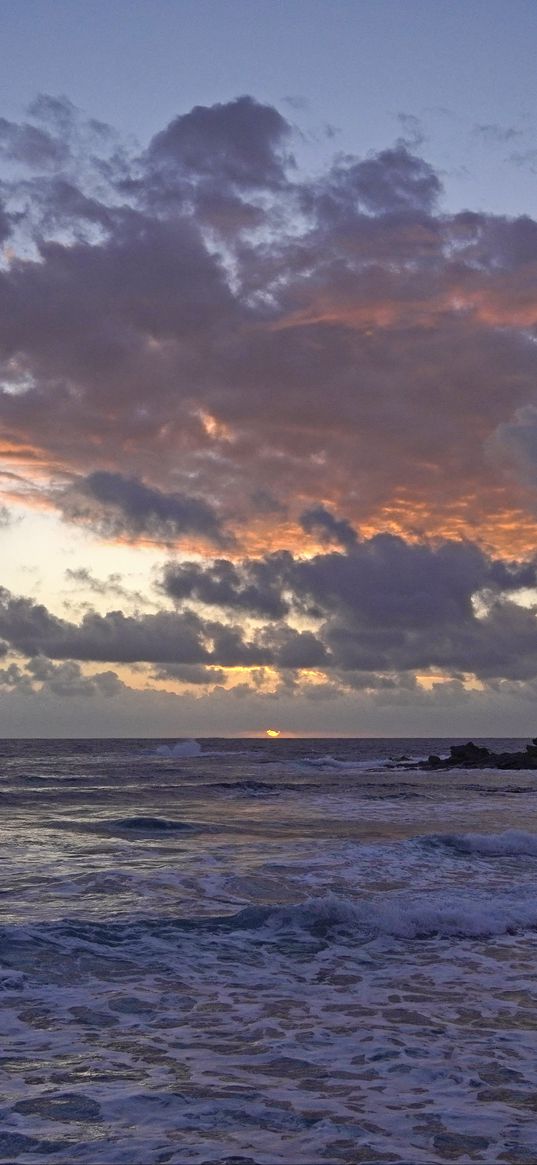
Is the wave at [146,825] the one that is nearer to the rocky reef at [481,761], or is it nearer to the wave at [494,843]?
the wave at [494,843]

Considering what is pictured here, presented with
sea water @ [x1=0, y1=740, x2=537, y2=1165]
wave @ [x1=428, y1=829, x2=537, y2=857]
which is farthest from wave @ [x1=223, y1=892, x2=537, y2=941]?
wave @ [x1=428, y1=829, x2=537, y2=857]

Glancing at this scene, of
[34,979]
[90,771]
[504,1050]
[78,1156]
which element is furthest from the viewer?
[90,771]

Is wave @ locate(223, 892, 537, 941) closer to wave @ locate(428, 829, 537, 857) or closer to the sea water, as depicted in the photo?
the sea water

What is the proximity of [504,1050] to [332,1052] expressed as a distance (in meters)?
1.84

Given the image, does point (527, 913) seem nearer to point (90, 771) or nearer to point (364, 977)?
point (364, 977)

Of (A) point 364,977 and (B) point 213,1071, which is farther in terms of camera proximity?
(A) point 364,977

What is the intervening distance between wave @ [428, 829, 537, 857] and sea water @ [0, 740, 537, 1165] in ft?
0.38

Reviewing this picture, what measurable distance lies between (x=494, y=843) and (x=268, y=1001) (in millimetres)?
16742

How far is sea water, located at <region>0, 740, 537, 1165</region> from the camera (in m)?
7.47

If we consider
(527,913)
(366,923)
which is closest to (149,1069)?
(366,923)

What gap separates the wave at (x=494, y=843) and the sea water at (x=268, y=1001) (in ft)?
0.38

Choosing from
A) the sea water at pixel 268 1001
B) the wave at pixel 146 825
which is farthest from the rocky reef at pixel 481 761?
the sea water at pixel 268 1001

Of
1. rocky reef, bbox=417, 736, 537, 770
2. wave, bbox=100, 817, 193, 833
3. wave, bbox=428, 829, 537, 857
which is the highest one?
wave, bbox=428, 829, 537, 857

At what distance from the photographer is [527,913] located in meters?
16.2
